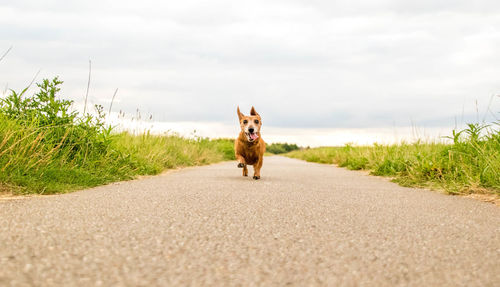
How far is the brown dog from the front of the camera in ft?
18.5

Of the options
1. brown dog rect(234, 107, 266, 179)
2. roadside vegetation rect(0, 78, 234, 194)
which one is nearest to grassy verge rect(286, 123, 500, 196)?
brown dog rect(234, 107, 266, 179)

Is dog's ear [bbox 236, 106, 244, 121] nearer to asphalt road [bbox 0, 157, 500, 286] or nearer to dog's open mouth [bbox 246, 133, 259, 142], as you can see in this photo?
dog's open mouth [bbox 246, 133, 259, 142]

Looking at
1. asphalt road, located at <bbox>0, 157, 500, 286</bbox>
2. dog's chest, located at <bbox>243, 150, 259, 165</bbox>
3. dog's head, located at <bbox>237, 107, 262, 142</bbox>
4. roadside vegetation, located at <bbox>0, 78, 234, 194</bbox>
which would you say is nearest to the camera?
asphalt road, located at <bbox>0, 157, 500, 286</bbox>

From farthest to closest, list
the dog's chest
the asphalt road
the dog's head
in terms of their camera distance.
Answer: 1. the dog's chest
2. the dog's head
3. the asphalt road

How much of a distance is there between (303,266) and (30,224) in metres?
1.60

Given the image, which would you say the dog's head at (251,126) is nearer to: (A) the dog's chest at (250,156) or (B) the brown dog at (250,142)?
(B) the brown dog at (250,142)

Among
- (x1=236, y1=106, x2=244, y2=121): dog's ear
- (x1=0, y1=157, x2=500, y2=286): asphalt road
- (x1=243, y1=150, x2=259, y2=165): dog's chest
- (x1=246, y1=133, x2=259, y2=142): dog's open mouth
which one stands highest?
(x1=236, y1=106, x2=244, y2=121): dog's ear

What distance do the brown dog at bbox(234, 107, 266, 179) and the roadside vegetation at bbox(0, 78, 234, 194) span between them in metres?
1.63

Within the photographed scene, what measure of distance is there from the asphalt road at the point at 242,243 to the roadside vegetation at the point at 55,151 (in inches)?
28.5

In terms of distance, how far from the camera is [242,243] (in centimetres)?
197

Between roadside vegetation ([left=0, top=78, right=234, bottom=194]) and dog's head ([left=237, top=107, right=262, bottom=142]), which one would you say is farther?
dog's head ([left=237, top=107, right=262, bottom=142])

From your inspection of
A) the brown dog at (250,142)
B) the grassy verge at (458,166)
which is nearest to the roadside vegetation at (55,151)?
the brown dog at (250,142)

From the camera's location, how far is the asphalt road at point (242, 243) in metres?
1.51

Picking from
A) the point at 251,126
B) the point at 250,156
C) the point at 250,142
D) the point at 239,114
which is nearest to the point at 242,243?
the point at 251,126
